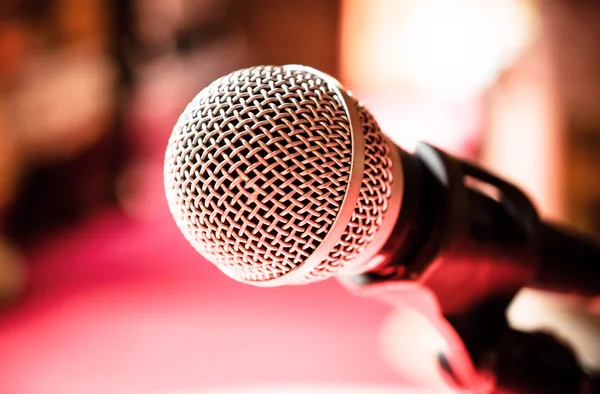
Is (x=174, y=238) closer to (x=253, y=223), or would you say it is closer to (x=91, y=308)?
(x=91, y=308)

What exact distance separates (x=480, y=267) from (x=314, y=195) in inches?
8.8

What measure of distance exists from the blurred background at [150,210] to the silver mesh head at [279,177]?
0.36 meters

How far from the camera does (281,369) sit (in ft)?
8.22

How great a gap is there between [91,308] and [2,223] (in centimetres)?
71

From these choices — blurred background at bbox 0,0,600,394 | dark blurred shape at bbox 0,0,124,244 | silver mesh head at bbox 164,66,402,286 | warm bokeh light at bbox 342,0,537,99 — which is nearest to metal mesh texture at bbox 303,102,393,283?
silver mesh head at bbox 164,66,402,286

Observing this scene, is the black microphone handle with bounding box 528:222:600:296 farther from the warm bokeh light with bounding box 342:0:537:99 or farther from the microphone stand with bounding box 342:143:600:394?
the warm bokeh light with bounding box 342:0:537:99

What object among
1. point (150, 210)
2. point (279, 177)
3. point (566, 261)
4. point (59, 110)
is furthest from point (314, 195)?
A: point (150, 210)

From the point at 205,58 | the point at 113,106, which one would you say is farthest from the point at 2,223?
the point at 205,58

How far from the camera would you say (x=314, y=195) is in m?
0.56

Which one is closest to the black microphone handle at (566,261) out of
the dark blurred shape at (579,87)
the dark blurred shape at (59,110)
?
the dark blurred shape at (579,87)

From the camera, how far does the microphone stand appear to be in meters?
0.66

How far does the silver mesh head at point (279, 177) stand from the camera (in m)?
0.55

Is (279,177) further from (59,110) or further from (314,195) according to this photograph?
(59,110)

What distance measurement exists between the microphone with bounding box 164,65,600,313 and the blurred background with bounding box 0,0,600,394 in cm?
28
